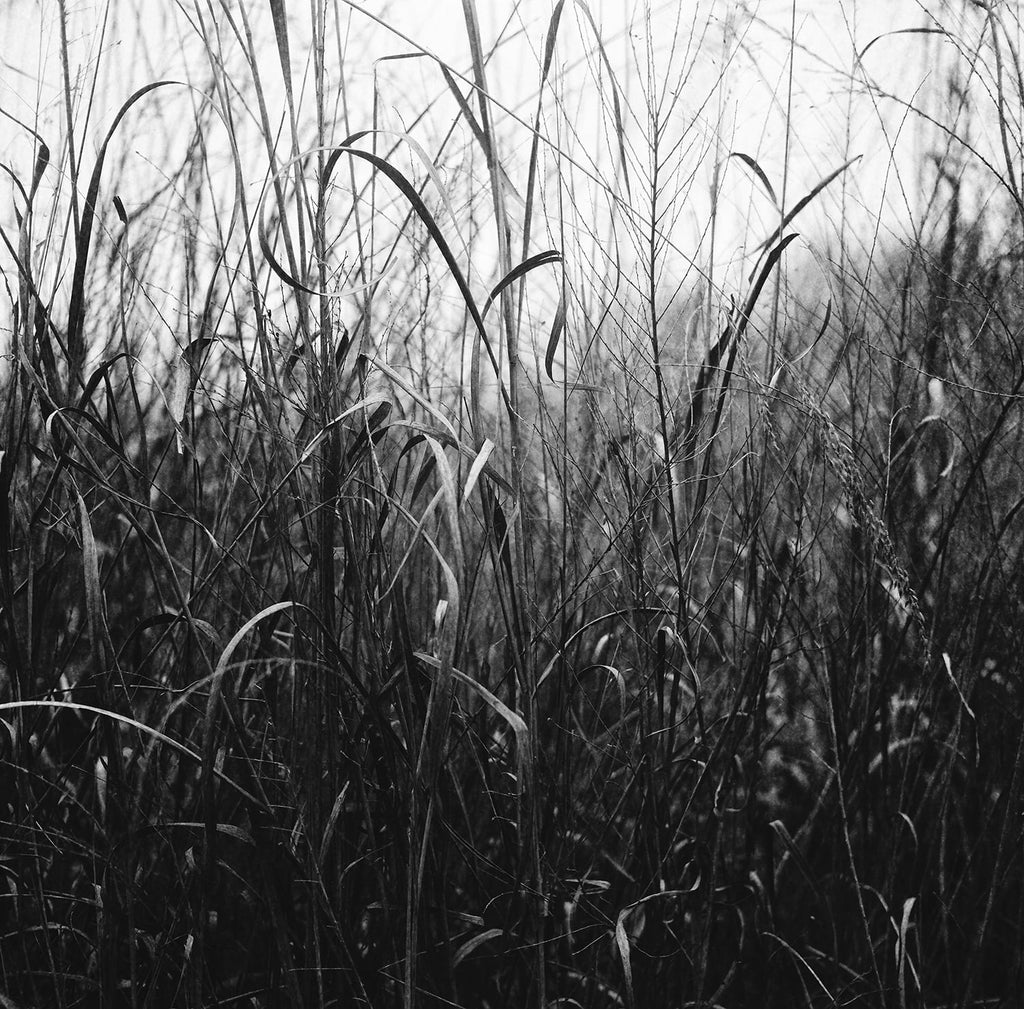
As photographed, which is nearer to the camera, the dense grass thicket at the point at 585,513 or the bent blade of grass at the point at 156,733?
the bent blade of grass at the point at 156,733

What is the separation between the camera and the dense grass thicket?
66 cm

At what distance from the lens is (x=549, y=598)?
84cm

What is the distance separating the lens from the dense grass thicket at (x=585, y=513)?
66cm

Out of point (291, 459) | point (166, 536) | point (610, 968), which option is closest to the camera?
point (291, 459)

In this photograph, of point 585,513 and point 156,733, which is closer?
point 156,733

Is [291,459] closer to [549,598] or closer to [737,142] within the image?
[549,598]

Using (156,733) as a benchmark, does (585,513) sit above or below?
above

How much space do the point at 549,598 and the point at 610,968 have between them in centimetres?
34

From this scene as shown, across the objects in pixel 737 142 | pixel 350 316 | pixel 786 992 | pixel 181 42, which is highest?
pixel 181 42

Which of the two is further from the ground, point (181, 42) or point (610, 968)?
point (181, 42)

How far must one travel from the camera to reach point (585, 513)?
86cm

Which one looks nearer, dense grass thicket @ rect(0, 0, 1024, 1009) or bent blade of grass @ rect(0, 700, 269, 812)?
bent blade of grass @ rect(0, 700, 269, 812)

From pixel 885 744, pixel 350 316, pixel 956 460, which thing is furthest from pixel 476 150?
pixel 885 744

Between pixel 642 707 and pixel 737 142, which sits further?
pixel 737 142
